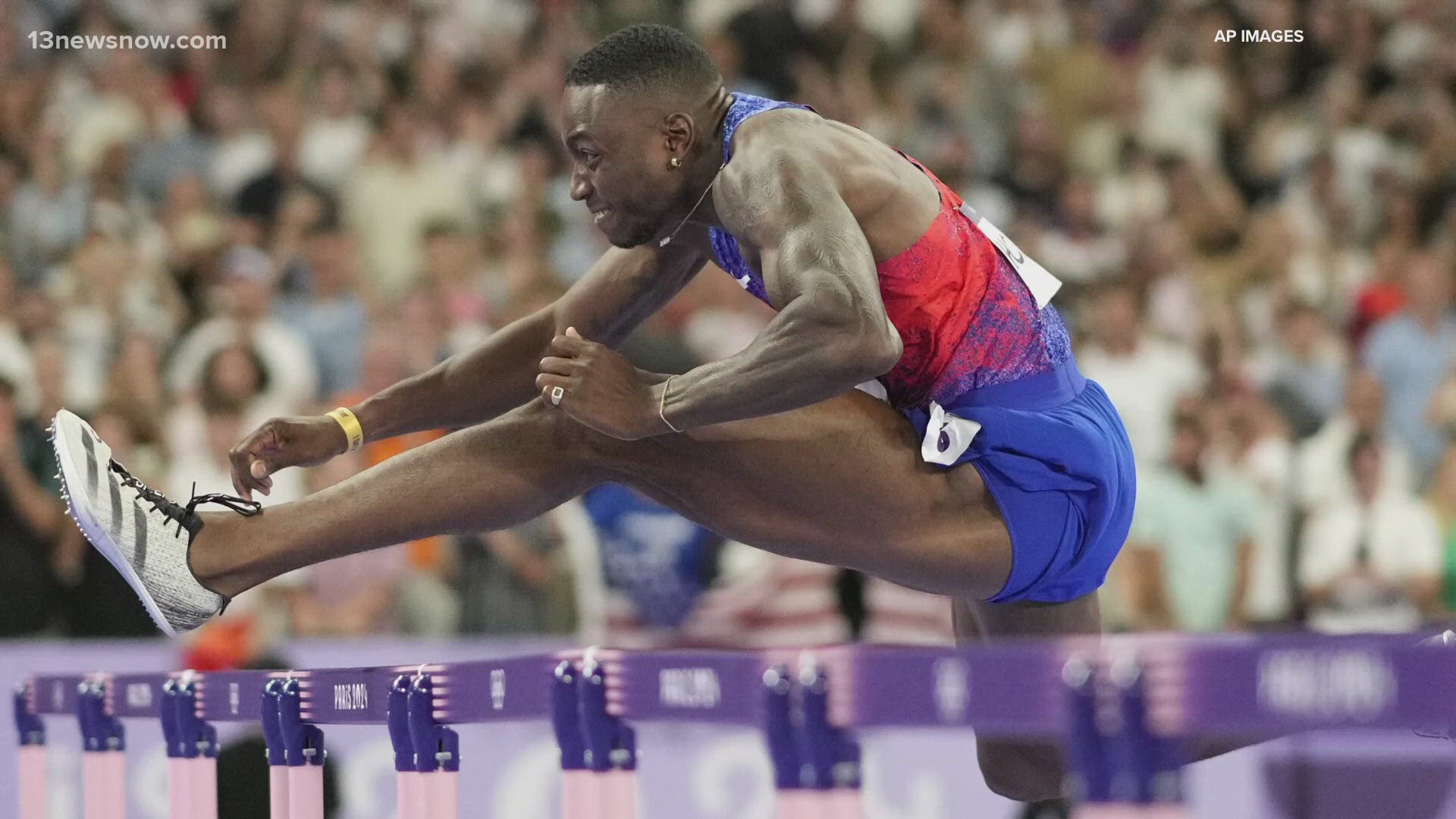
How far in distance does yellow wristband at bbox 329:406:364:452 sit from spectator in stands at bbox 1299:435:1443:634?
4658mm

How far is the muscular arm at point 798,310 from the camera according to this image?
317 centimetres

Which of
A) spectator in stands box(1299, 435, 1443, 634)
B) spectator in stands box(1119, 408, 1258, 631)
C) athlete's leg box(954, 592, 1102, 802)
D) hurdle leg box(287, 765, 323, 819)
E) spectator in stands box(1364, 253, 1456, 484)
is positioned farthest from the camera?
spectator in stands box(1364, 253, 1456, 484)

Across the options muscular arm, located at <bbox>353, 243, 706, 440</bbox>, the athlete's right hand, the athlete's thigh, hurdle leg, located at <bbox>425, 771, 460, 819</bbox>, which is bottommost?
hurdle leg, located at <bbox>425, 771, 460, 819</bbox>

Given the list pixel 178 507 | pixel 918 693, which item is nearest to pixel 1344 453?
pixel 178 507

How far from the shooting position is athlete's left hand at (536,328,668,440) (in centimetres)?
336

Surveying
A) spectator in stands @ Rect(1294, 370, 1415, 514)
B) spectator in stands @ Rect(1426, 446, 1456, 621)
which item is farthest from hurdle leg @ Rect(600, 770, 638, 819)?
spectator in stands @ Rect(1294, 370, 1415, 514)

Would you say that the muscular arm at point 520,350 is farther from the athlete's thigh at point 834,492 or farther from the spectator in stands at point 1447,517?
the spectator in stands at point 1447,517

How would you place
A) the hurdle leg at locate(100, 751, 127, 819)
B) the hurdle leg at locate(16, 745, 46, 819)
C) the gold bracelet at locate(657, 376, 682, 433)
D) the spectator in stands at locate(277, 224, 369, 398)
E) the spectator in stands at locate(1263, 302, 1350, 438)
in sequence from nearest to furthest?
the gold bracelet at locate(657, 376, 682, 433) → the hurdle leg at locate(100, 751, 127, 819) → the hurdle leg at locate(16, 745, 46, 819) → the spectator in stands at locate(277, 224, 369, 398) → the spectator in stands at locate(1263, 302, 1350, 438)

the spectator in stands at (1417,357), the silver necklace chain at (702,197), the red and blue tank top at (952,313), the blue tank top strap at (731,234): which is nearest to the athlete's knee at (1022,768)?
the red and blue tank top at (952,313)

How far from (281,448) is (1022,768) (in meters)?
1.78

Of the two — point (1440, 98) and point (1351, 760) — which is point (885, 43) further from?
point (1351, 760)

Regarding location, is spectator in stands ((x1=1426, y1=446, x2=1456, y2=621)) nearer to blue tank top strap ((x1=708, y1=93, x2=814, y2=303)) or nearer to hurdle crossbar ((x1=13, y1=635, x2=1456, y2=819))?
blue tank top strap ((x1=708, y1=93, x2=814, y2=303))

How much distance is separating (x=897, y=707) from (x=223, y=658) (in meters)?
3.91

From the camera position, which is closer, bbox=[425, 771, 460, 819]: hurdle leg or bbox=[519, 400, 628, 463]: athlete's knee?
bbox=[425, 771, 460, 819]: hurdle leg
